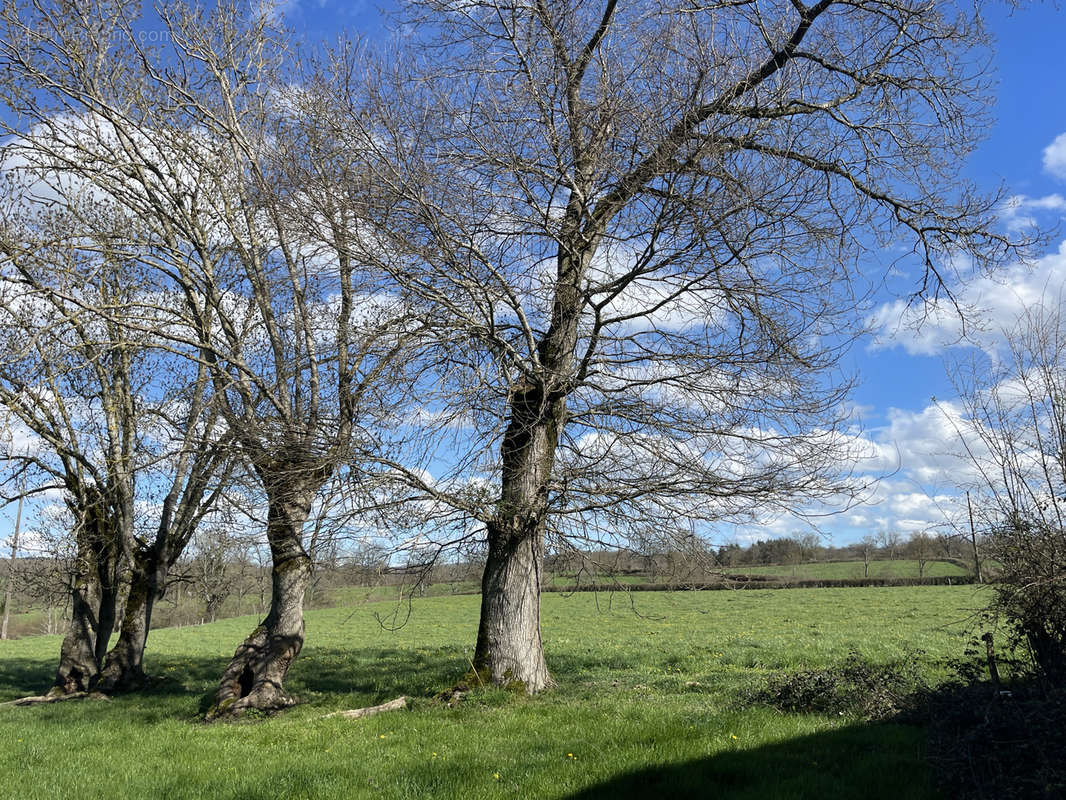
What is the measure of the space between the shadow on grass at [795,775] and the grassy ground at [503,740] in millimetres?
17

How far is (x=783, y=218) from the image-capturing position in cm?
813

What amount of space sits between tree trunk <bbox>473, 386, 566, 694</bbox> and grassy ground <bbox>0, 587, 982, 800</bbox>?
18.0 inches

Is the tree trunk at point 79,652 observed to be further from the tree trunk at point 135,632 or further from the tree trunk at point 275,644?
the tree trunk at point 275,644

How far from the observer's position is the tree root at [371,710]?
389 inches

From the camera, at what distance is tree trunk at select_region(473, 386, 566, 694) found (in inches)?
387

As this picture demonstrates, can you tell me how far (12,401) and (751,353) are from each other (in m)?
11.5

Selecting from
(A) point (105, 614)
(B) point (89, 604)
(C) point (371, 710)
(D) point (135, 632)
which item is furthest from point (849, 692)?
(B) point (89, 604)

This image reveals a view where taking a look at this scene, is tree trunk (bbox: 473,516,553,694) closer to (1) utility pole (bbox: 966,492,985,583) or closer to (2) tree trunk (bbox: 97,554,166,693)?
(1) utility pole (bbox: 966,492,985,583)

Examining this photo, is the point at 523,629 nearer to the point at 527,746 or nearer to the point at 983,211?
the point at 527,746

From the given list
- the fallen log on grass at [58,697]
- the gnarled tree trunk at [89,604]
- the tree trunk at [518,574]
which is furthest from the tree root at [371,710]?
the gnarled tree trunk at [89,604]

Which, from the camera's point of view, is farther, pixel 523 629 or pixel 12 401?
pixel 12 401

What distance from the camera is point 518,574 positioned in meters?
10.1

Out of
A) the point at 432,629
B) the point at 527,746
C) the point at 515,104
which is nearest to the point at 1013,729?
the point at 527,746

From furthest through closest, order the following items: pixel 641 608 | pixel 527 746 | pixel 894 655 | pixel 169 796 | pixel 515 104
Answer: pixel 641 608, pixel 894 655, pixel 515 104, pixel 527 746, pixel 169 796
